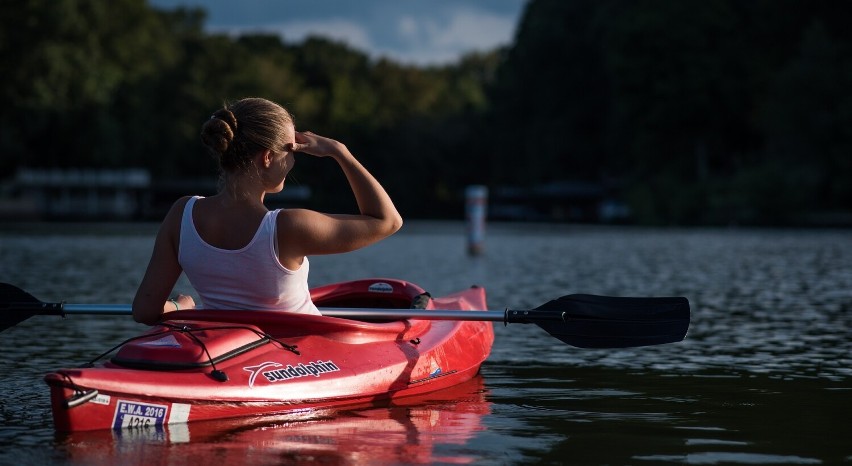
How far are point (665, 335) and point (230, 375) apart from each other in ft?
9.79

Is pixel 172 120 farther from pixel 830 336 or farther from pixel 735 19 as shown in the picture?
pixel 830 336

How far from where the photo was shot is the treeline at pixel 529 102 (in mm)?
64900

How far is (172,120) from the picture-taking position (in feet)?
338

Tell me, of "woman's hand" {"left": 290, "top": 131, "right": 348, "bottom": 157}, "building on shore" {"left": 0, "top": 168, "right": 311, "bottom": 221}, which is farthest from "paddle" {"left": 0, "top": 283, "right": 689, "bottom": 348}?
"building on shore" {"left": 0, "top": 168, "right": 311, "bottom": 221}

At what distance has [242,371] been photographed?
7695 mm

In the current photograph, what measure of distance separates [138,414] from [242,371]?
0.70 meters

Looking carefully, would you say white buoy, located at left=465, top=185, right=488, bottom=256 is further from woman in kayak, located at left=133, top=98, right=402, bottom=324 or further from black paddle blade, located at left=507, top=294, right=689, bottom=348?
woman in kayak, located at left=133, top=98, right=402, bottom=324

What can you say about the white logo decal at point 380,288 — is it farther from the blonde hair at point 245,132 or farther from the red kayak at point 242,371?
the blonde hair at point 245,132

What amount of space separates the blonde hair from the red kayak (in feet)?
3.34

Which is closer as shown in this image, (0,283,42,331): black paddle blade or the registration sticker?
the registration sticker

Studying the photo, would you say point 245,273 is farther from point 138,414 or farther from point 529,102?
point 529,102

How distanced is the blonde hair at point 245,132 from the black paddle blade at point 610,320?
2469mm

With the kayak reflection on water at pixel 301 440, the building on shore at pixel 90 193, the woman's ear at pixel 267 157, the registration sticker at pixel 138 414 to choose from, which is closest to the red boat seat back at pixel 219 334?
the registration sticker at pixel 138 414

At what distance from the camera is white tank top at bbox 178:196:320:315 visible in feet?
24.1
